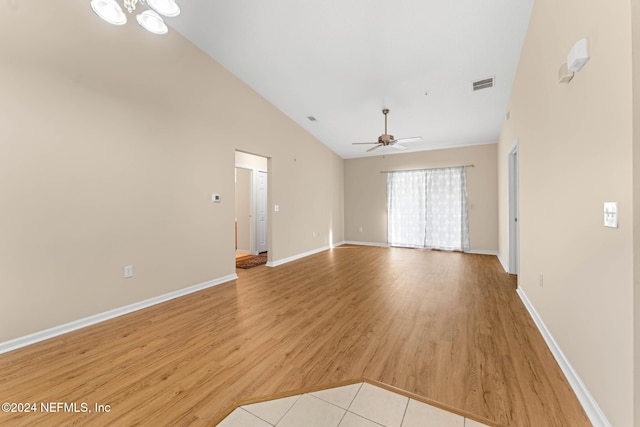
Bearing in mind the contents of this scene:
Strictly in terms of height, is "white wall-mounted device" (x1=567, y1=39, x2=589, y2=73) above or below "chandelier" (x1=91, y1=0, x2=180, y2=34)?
below

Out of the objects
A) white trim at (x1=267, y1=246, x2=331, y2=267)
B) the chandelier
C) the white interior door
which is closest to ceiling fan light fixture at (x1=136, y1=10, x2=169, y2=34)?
the chandelier

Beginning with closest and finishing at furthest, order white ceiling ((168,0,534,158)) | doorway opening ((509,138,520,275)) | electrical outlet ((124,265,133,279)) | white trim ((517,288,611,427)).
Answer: white trim ((517,288,611,427)) → white ceiling ((168,0,534,158)) → electrical outlet ((124,265,133,279)) → doorway opening ((509,138,520,275))

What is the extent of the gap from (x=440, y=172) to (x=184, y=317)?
21.1 feet

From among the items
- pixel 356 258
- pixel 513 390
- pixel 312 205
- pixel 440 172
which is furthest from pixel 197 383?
pixel 440 172

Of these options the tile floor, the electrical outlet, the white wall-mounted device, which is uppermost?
the white wall-mounted device

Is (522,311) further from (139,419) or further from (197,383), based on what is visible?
(139,419)

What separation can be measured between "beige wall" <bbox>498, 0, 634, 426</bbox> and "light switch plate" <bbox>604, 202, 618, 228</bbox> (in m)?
0.03

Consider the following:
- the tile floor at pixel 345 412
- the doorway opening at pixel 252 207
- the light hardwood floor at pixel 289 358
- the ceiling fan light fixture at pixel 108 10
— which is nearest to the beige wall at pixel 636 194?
the light hardwood floor at pixel 289 358

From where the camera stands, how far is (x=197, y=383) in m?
1.66

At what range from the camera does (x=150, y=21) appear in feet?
6.25

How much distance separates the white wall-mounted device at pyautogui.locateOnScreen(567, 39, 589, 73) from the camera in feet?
4.61

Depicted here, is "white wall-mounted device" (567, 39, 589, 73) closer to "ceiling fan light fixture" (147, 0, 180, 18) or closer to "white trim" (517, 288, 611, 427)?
"white trim" (517, 288, 611, 427)

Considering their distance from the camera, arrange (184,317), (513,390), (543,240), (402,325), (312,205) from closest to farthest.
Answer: (513,390), (543,240), (402,325), (184,317), (312,205)

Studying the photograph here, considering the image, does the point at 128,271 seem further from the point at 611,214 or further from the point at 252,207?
the point at 611,214
